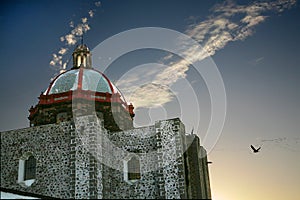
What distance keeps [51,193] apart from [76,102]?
226 inches

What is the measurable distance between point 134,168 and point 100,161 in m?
1.80

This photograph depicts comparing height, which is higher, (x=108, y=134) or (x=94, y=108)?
(x=94, y=108)

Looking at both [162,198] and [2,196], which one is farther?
[162,198]

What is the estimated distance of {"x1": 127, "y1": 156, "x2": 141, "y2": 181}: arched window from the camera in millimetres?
16844

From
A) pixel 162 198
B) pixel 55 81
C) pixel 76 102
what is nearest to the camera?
pixel 162 198

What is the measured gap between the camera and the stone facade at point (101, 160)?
15641 millimetres

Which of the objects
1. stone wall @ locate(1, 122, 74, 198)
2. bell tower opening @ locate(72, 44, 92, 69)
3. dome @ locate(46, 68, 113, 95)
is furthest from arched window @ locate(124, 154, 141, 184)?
bell tower opening @ locate(72, 44, 92, 69)

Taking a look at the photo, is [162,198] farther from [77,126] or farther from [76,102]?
[76,102]

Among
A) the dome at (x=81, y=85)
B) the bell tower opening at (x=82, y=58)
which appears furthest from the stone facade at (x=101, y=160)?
the bell tower opening at (x=82, y=58)

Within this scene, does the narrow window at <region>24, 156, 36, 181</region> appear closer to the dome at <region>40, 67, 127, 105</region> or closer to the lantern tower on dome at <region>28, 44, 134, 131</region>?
the lantern tower on dome at <region>28, 44, 134, 131</region>

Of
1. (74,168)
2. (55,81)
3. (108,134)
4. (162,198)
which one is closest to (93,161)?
(74,168)

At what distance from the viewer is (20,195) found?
1396cm

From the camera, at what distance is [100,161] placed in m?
16.0

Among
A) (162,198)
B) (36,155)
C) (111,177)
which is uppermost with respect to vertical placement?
(36,155)
